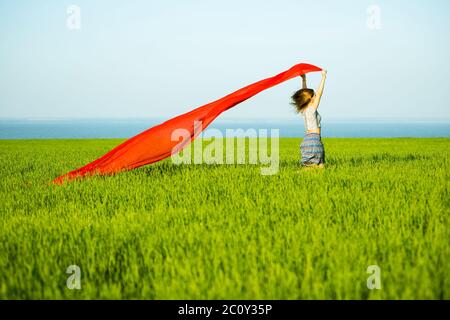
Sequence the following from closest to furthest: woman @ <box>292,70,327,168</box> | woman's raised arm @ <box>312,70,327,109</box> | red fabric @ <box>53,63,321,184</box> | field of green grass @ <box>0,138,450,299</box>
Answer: field of green grass @ <box>0,138,450,299</box>, woman's raised arm @ <box>312,70,327,109</box>, woman @ <box>292,70,327,168</box>, red fabric @ <box>53,63,321,184</box>

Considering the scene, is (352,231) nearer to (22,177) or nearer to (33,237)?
(33,237)

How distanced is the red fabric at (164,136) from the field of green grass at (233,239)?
1.10 m

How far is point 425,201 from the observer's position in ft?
15.1

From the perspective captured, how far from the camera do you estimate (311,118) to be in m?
6.86

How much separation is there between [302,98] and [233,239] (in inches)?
161

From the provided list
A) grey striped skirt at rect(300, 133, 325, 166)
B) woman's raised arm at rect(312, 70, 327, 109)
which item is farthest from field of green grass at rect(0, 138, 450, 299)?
woman's raised arm at rect(312, 70, 327, 109)

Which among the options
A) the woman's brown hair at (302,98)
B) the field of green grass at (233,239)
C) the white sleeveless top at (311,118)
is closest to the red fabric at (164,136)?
the woman's brown hair at (302,98)

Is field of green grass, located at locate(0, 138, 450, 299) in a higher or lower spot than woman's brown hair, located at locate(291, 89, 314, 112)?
lower

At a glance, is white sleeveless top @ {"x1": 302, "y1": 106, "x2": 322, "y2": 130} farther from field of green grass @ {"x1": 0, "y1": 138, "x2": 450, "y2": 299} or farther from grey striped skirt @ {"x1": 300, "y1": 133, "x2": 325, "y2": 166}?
field of green grass @ {"x1": 0, "y1": 138, "x2": 450, "y2": 299}

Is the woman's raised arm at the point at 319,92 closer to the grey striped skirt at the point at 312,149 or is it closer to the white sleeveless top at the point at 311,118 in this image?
the white sleeveless top at the point at 311,118

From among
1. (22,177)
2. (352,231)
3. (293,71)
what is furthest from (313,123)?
(22,177)

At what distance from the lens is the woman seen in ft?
22.4
